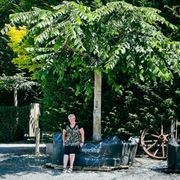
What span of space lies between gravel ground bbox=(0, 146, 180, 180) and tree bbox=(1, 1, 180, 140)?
2438 mm

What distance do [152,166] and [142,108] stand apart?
2.56m

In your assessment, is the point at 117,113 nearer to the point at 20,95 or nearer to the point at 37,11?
the point at 37,11

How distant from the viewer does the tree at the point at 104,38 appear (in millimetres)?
11016

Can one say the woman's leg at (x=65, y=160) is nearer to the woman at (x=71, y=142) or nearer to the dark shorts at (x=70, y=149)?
the woman at (x=71, y=142)

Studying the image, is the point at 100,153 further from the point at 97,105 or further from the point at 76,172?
the point at 97,105

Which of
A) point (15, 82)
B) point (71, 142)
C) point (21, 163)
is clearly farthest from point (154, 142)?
point (15, 82)

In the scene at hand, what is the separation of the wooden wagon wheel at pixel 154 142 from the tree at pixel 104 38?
3232mm

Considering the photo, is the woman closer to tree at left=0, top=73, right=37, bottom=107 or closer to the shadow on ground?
the shadow on ground

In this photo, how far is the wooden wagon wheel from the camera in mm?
14820

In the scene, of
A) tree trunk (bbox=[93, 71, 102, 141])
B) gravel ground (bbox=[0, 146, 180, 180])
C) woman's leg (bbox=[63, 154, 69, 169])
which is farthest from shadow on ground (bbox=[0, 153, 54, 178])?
tree trunk (bbox=[93, 71, 102, 141])

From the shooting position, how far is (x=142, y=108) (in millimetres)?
15180

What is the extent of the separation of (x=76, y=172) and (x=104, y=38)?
3539 mm

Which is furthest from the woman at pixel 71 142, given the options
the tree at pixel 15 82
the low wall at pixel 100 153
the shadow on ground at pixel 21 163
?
the tree at pixel 15 82

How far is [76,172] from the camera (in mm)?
11836
